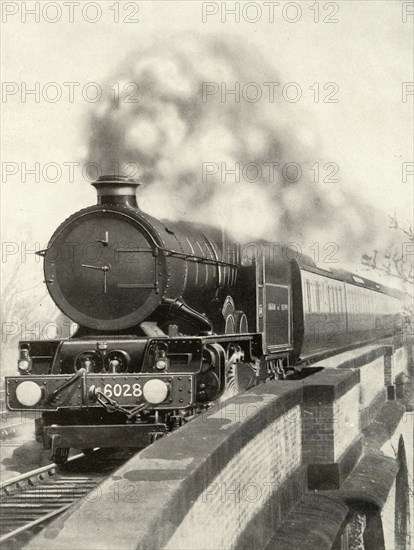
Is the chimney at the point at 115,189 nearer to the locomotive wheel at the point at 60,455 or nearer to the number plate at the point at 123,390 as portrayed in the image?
the number plate at the point at 123,390

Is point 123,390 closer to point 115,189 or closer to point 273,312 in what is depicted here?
point 115,189

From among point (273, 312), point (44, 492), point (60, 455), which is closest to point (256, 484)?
point (44, 492)

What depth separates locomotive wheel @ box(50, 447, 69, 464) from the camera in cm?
828

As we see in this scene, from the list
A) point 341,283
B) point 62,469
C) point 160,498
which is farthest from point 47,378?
point 341,283

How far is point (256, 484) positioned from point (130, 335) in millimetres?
2659

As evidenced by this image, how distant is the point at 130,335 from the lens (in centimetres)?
877

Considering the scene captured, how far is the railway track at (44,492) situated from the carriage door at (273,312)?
8.42 ft

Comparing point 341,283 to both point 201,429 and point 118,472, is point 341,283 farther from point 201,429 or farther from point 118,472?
point 118,472

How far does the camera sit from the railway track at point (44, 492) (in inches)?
260

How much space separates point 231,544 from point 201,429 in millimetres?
852

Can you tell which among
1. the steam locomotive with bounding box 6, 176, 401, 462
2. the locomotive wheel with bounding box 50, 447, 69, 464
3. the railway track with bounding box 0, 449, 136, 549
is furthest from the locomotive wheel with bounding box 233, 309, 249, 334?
the locomotive wheel with bounding box 50, 447, 69, 464

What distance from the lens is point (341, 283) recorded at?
60.8 feet

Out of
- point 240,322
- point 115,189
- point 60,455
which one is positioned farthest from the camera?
point 240,322

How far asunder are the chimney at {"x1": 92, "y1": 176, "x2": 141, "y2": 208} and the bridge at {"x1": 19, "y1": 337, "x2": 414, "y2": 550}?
2425 millimetres
